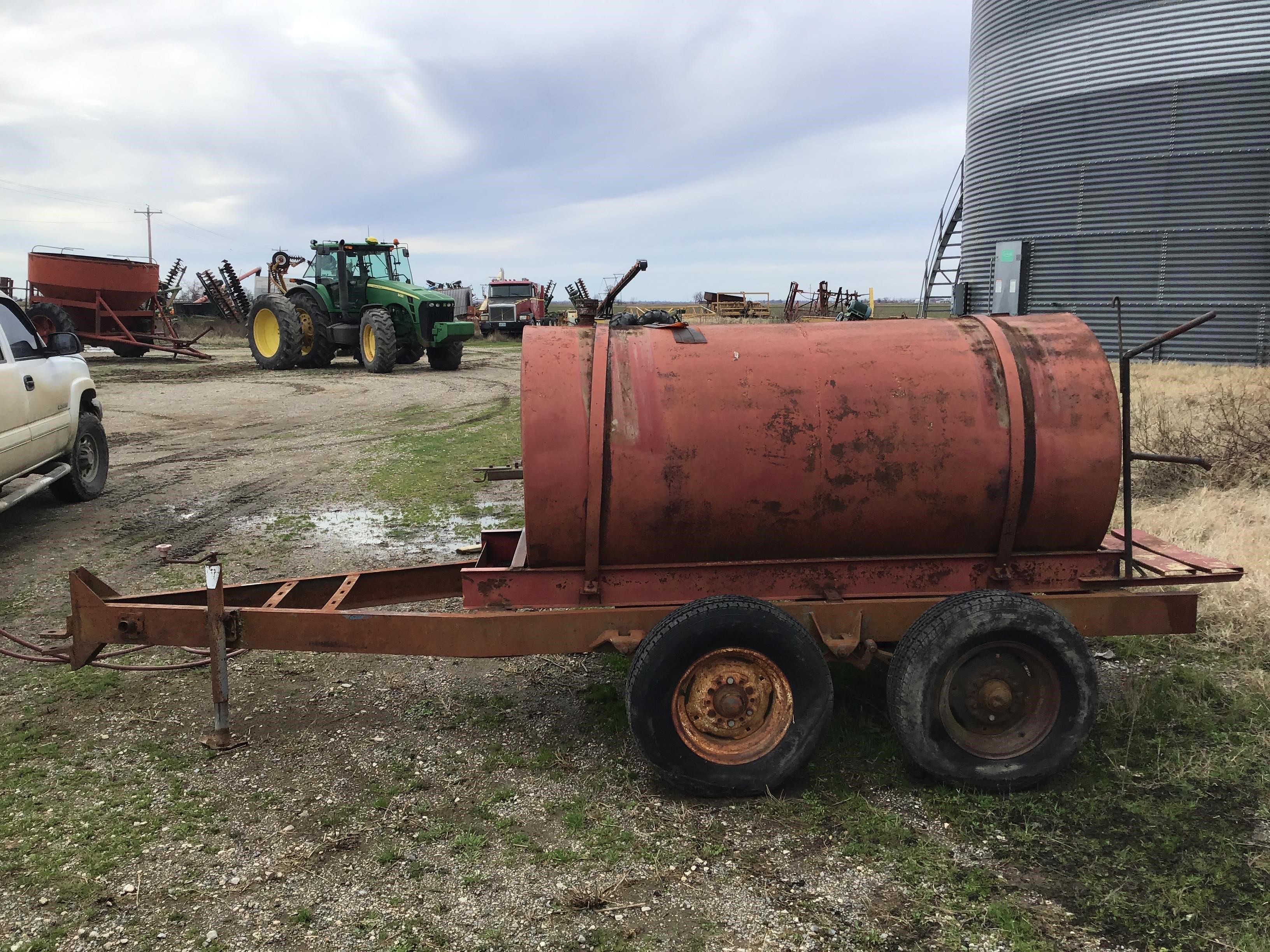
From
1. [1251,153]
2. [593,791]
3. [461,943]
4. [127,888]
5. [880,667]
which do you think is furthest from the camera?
[1251,153]

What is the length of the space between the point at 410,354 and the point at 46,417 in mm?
15430

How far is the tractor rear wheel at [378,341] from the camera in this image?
19.9m

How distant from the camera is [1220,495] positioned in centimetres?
733

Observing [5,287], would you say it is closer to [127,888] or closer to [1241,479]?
[127,888]

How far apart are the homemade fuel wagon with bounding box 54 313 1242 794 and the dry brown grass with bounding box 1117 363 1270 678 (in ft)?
5.16

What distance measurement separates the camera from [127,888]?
2969 mm

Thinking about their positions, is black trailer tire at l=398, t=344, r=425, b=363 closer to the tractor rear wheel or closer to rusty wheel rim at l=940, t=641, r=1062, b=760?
the tractor rear wheel

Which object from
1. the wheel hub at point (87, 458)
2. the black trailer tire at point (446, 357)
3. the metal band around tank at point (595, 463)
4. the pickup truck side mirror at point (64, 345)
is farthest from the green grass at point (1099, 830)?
the black trailer tire at point (446, 357)

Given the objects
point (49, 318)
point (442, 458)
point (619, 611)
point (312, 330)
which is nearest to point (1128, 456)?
point (619, 611)

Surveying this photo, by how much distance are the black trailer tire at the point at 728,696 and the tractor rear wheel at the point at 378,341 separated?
694 inches

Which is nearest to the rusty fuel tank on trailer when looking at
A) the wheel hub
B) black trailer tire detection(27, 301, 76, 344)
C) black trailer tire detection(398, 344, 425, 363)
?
the wheel hub

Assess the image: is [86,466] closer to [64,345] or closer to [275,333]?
[64,345]

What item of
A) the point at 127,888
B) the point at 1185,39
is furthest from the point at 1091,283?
the point at 127,888

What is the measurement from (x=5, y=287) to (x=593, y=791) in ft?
78.5
